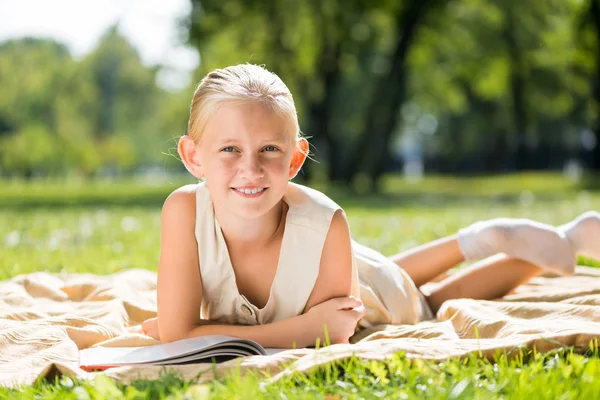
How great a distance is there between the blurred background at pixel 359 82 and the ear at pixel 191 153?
2.11 ft

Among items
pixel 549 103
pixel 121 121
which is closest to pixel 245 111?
pixel 549 103

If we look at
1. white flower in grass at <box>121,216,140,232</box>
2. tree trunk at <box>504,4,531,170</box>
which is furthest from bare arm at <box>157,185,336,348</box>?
tree trunk at <box>504,4,531,170</box>

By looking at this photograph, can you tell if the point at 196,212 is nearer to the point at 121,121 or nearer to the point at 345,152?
the point at 345,152

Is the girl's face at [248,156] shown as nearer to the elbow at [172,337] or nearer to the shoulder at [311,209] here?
the shoulder at [311,209]

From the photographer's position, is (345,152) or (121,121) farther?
(121,121)

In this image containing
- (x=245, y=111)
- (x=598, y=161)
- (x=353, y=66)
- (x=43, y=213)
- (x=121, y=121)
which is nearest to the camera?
(x=245, y=111)

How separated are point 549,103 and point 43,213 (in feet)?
80.3

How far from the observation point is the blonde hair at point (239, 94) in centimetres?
279

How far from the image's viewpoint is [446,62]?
94.2 ft

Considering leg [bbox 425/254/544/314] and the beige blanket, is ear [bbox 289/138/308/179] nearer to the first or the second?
the beige blanket

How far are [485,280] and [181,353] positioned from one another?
78.5 inches

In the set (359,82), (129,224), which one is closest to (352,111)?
(359,82)

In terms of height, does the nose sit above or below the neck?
above

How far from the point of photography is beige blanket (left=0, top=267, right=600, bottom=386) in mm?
2523
